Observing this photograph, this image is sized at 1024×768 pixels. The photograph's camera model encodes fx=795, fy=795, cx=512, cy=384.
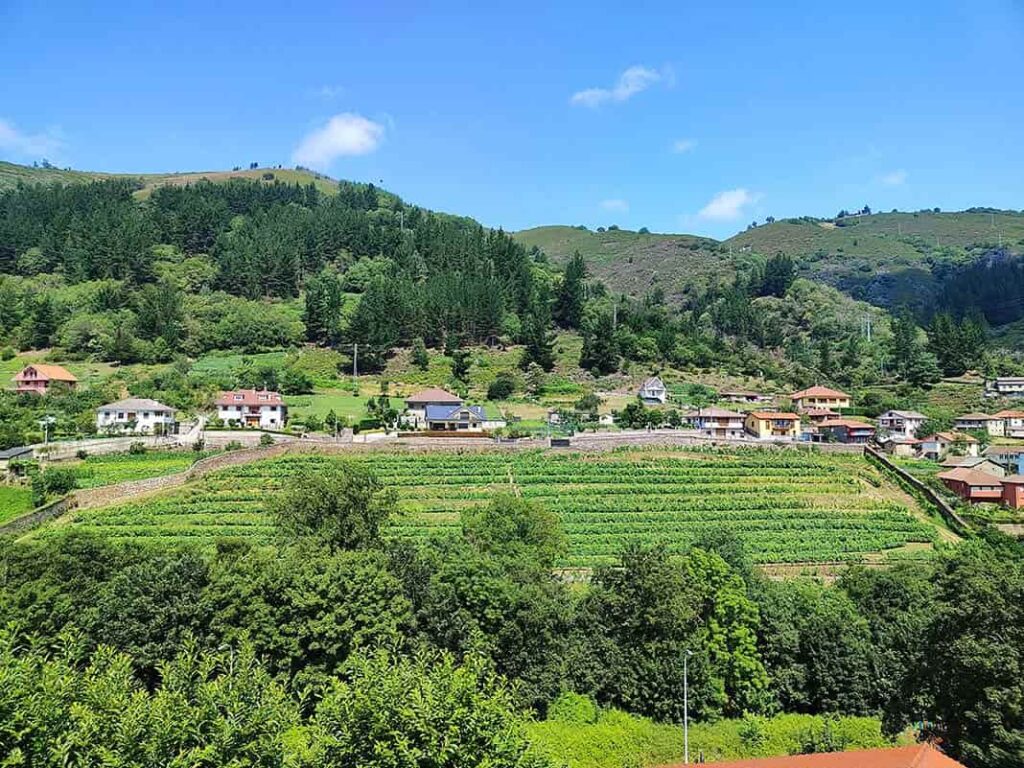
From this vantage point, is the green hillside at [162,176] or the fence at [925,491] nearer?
the fence at [925,491]

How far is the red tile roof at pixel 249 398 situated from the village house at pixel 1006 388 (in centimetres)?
5624

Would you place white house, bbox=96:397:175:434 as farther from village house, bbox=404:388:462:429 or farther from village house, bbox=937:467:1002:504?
village house, bbox=937:467:1002:504

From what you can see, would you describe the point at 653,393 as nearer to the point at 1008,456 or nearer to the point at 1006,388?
the point at 1008,456

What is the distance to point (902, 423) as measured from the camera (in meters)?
55.5

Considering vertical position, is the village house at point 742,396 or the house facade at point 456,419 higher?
the village house at point 742,396

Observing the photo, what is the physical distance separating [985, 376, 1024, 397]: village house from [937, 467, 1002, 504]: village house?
26.8m

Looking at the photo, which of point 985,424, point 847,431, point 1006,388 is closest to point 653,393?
point 847,431

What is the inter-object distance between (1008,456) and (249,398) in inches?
1864

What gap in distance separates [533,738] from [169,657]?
9.66m

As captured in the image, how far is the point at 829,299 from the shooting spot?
10606 centimetres

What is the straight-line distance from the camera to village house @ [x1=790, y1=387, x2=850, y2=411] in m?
61.4

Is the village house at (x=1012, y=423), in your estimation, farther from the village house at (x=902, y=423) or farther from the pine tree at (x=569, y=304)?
the pine tree at (x=569, y=304)

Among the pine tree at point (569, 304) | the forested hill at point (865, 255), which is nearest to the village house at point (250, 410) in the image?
the pine tree at point (569, 304)

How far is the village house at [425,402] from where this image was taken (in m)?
53.0
